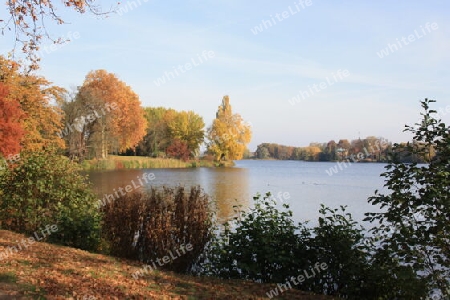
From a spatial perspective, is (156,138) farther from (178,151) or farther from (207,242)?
(207,242)

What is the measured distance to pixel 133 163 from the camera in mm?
50250

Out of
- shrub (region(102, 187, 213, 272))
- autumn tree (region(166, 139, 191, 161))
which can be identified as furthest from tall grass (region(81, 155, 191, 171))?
shrub (region(102, 187, 213, 272))

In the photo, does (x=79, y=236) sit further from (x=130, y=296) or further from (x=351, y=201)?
(x=351, y=201)

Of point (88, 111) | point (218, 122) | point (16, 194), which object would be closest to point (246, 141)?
point (218, 122)

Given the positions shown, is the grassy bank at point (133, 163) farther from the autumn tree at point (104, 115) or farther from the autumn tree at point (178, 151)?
the autumn tree at point (178, 151)

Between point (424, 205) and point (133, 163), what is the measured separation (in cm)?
4752

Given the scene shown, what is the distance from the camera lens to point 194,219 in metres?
7.06

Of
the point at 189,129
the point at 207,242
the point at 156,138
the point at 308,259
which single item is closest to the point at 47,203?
the point at 207,242

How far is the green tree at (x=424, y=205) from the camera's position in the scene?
15.7 ft

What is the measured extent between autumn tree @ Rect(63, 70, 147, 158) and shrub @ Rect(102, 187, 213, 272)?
124 feet

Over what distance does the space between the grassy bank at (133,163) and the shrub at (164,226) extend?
34.5 meters

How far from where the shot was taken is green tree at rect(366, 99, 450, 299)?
188 inches

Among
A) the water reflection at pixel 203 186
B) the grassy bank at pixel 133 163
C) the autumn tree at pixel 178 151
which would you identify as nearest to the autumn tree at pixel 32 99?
the water reflection at pixel 203 186

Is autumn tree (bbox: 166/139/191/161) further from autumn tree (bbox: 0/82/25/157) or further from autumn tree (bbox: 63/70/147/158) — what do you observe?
autumn tree (bbox: 0/82/25/157)
